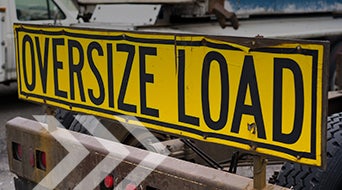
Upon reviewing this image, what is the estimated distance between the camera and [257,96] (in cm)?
224

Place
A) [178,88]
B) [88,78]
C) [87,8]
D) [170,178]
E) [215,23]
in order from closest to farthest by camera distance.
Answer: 1. [178,88]
2. [170,178]
3. [88,78]
4. [215,23]
5. [87,8]

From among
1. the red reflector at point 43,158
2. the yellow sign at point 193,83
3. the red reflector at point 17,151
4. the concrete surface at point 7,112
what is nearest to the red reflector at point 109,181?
the yellow sign at point 193,83

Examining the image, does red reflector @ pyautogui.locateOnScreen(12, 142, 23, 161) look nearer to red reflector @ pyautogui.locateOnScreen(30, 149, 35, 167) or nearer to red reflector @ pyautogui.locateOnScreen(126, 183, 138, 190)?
red reflector @ pyautogui.locateOnScreen(30, 149, 35, 167)

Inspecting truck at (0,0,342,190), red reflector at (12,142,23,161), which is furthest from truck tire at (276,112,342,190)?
red reflector at (12,142,23,161)

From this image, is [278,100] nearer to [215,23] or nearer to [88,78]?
[88,78]

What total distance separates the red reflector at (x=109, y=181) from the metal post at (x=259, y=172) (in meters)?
0.88

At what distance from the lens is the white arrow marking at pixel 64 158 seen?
10.3ft

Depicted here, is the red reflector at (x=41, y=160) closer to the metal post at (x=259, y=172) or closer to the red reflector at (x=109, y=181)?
the red reflector at (x=109, y=181)

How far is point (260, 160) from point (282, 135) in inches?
6.3

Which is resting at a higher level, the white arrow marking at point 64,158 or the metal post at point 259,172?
the metal post at point 259,172

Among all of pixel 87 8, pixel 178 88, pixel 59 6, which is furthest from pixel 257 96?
pixel 59 6

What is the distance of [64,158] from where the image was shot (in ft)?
10.6

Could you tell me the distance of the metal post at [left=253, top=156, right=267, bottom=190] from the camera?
7.62 feet

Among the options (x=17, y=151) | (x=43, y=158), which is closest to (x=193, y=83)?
(x=43, y=158)
